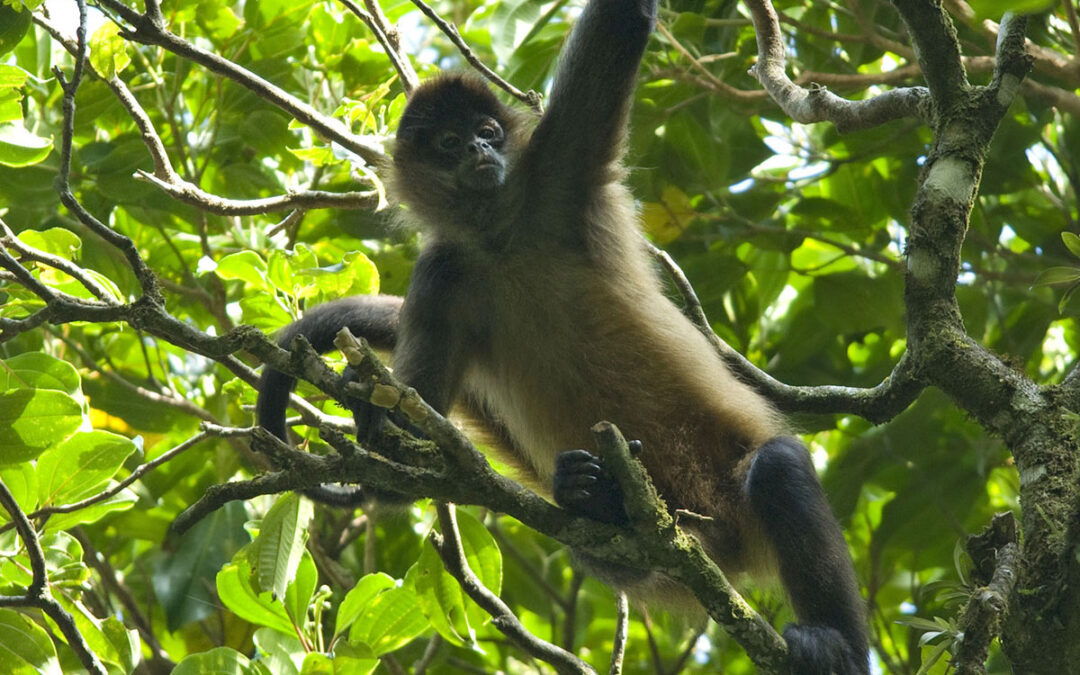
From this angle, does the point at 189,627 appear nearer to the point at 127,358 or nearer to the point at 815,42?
the point at 127,358

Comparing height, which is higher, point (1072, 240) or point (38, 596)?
point (1072, 240)

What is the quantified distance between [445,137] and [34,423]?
2.17 metres

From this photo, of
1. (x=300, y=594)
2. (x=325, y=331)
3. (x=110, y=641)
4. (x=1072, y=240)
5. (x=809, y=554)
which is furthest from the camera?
(x=325, y=331)

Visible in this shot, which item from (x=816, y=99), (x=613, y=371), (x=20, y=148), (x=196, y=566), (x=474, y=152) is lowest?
(x=196, y=566)

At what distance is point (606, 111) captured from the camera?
4617 millimetres

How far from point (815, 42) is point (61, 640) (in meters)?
4.73

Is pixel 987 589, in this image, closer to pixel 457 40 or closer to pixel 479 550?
pixel 479 550

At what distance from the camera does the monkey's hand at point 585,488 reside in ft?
12.1

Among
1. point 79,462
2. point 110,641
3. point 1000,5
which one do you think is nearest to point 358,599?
point 110,641

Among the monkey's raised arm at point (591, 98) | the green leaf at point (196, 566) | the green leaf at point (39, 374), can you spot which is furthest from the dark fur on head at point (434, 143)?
the green leaf at point (196, 566)

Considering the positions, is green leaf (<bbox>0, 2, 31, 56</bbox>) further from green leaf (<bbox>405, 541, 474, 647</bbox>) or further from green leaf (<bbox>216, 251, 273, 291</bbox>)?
green leaf (<bbox>405, 541, 474, 647</bbox>)

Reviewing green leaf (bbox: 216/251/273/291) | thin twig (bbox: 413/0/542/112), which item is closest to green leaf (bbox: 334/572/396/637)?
green leaf (bbox: 216/251/273/291)

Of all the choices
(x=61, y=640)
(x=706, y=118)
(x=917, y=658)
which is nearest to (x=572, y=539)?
(x=61, y=640)

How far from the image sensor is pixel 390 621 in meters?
4.67
